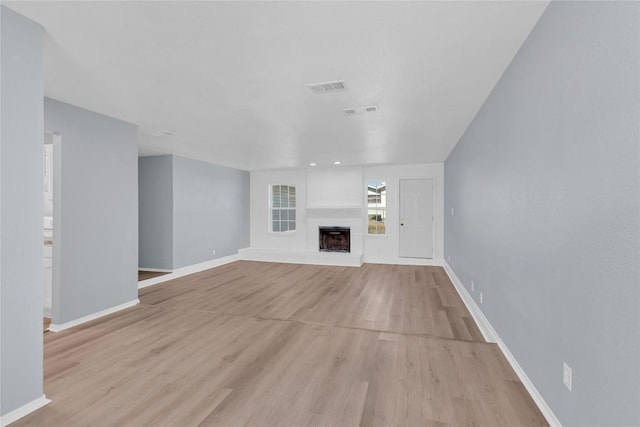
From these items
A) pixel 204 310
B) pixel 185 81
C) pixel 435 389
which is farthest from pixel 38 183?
pixel 435 389

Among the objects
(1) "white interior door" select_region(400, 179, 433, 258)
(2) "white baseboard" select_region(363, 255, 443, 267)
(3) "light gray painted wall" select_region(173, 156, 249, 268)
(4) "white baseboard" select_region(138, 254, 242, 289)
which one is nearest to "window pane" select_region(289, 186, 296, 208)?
(3) "light gray painted wall" select_region(173, 156, 249, 268)

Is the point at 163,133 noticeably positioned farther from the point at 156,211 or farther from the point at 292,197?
the point at 292,197

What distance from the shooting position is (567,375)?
1.53 meters

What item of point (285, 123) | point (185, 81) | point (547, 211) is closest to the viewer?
point (547, 211)

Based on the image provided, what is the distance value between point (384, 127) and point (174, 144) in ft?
11.8

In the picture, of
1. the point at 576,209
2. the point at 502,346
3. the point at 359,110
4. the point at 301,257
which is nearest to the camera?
the point at 576,209

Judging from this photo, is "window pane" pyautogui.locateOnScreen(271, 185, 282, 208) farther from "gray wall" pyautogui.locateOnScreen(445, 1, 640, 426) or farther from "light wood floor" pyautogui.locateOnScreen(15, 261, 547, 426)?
"gray wall" pyautogui.locateOnScreen(445, 1, 640, 426)

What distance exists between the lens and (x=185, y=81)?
2.67 m

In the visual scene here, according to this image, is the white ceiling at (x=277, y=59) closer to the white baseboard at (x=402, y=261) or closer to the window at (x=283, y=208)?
the white baseboard at (x=402, y=261)

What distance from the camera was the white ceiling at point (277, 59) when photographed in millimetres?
1763

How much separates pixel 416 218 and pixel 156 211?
233 inches

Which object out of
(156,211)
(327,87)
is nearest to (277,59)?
(327,87)

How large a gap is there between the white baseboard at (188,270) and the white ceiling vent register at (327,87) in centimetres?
454

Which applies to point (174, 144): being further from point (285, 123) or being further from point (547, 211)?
point (547, 211)
